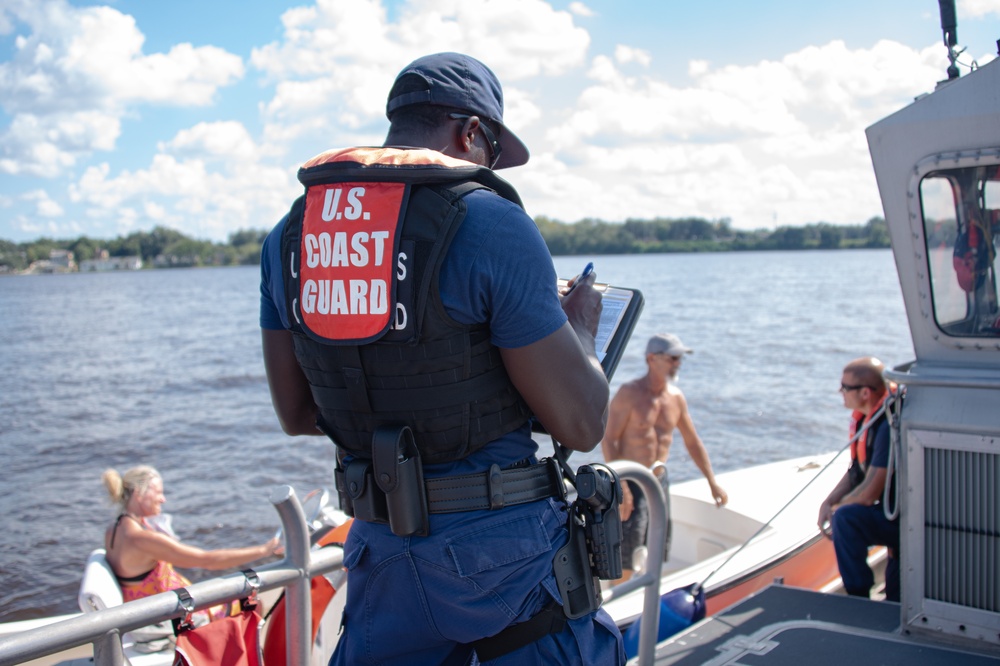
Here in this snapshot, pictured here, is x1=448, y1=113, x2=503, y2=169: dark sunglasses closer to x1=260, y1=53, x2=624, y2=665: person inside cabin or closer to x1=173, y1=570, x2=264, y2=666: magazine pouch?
x1=260, y1=53, x2=624, y2=665: person inside cabin

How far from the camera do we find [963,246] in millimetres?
3465

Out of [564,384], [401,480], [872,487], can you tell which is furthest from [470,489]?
[872,487]

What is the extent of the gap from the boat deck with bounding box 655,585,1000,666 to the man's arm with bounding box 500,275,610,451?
201cm

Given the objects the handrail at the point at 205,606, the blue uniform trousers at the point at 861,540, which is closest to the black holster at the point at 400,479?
the handrail at the point at 205,606

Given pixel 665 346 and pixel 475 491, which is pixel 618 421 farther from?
pixel 475 491

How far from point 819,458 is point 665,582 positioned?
10.3 feet

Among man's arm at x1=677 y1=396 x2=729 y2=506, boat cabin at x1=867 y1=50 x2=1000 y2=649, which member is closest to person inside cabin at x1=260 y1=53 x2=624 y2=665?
boat cabin at x1=867 y1=50 x2=1000 y2=649

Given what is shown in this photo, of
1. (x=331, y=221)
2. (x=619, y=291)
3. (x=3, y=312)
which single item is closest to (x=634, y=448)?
(x=619, y=291)

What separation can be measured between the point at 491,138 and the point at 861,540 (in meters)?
3.53

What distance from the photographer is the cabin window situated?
3361 mm

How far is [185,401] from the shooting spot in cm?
2200

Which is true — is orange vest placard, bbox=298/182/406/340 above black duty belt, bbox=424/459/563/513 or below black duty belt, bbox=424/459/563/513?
above

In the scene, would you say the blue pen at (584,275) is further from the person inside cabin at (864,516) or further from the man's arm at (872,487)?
the man's arm at (872,487)

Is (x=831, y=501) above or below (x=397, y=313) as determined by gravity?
below
